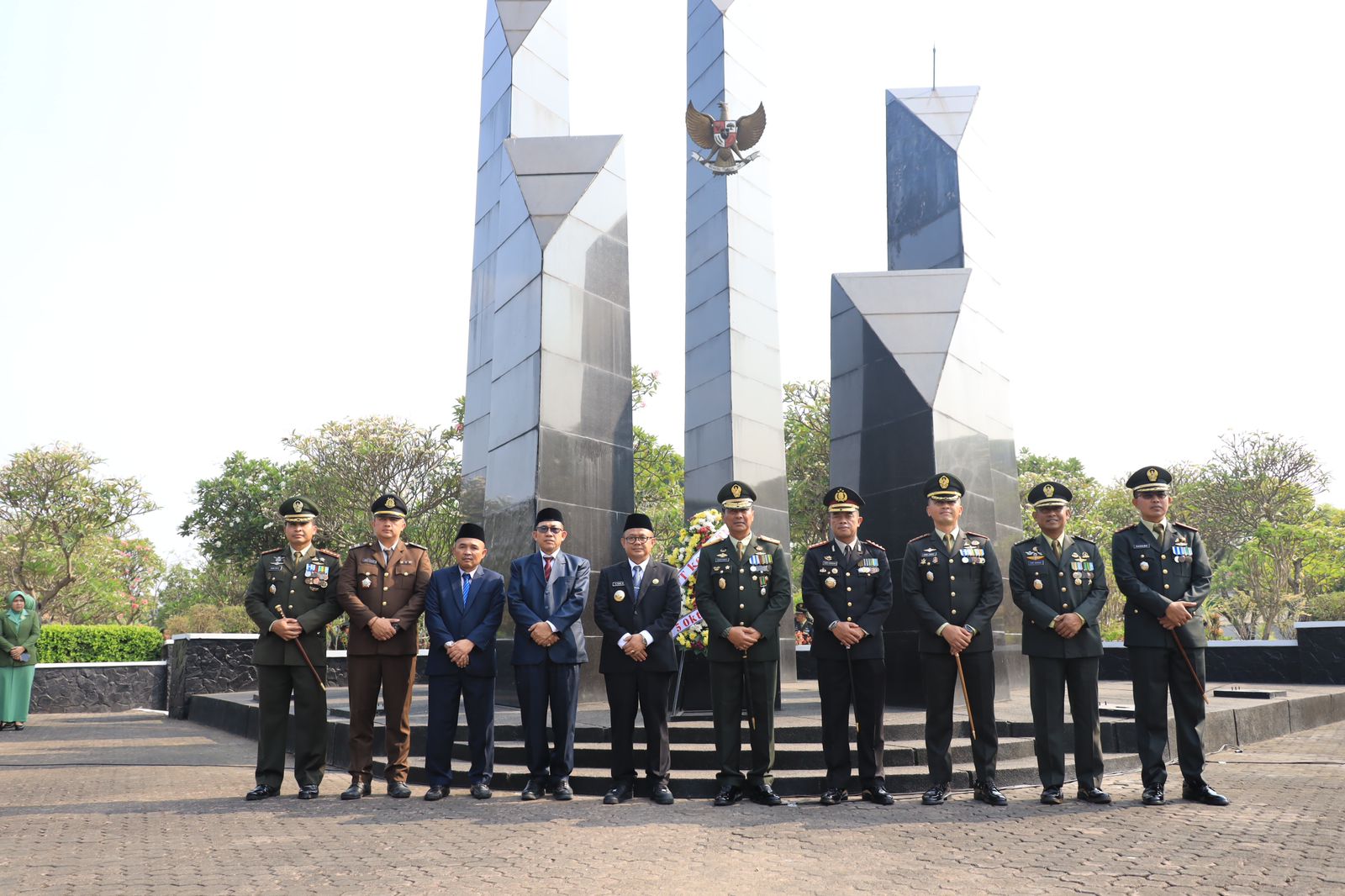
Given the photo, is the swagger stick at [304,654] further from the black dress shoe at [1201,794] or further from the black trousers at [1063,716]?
the black dress shoe at [1201,794]

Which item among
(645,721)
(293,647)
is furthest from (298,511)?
(645,721)

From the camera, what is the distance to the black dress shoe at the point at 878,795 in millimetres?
5881

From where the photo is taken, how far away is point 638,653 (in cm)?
612

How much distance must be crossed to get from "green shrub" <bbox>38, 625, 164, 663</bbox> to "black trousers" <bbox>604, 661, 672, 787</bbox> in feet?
52.0

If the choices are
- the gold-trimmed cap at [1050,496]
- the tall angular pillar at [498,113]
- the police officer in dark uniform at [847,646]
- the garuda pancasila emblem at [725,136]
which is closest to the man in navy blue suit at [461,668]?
the police officer in dark uniform at [847,646]

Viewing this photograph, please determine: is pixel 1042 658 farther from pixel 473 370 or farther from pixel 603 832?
pixel 473 370

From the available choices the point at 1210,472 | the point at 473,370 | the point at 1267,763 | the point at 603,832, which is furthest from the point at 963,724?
the point at 1210,472

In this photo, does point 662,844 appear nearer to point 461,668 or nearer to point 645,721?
point 645,721

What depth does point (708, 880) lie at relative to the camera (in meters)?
4.01

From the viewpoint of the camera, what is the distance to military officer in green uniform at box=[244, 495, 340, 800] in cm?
630

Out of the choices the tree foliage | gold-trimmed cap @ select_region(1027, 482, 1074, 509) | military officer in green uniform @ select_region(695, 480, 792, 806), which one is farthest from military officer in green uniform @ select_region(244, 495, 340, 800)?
the tree foliage

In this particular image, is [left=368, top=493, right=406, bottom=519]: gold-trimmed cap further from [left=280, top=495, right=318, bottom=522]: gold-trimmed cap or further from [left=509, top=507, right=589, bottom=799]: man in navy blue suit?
[left=509, top=507, right=589, bottom=799]: man in navy blue suit

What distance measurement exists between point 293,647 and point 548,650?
1.67m

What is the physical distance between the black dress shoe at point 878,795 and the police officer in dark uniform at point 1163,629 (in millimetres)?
1473
